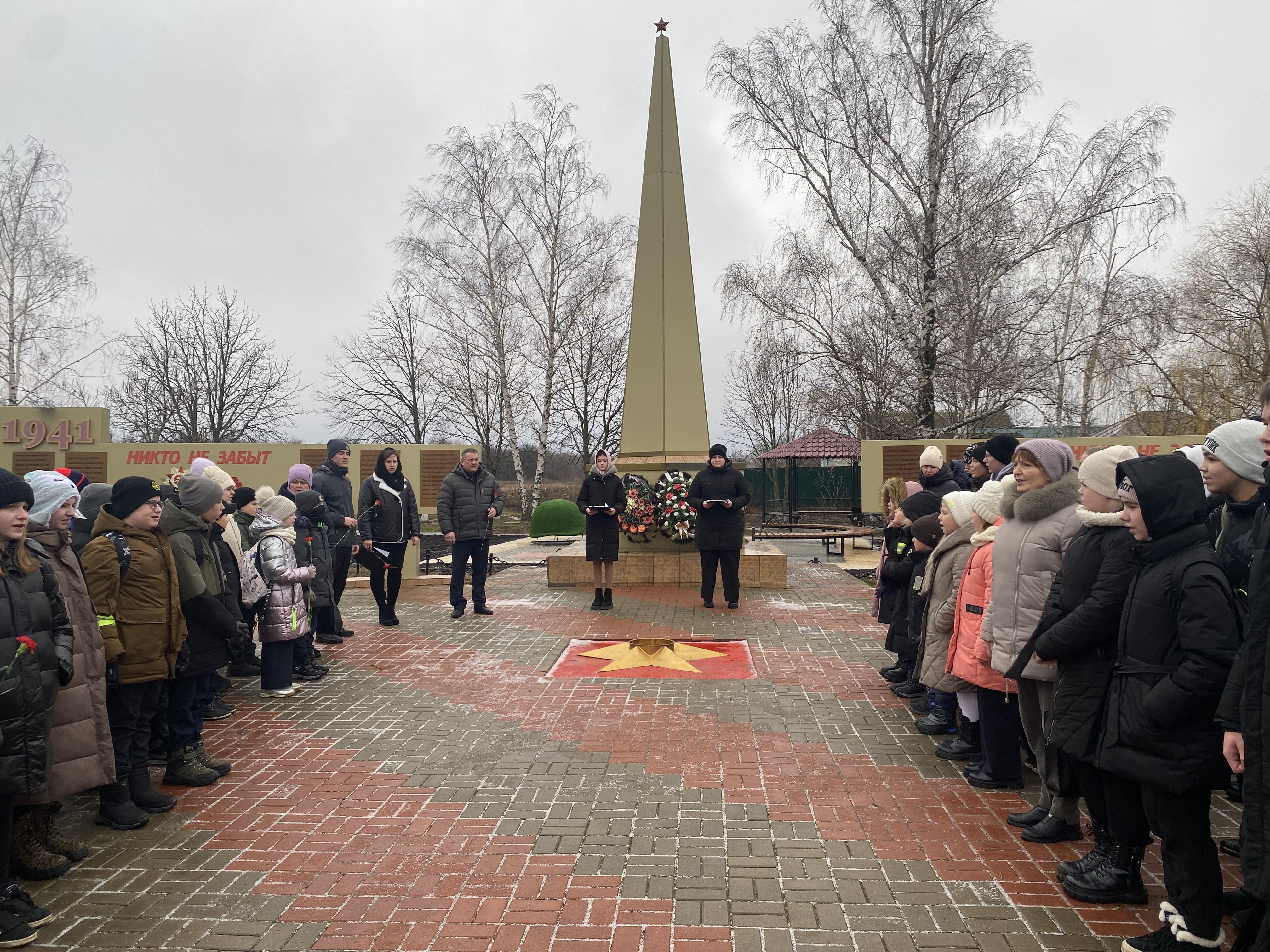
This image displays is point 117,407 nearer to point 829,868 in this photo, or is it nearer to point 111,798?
point 111,798

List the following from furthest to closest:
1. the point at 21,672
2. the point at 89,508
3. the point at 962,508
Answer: the point at 962,508
the point at 89,508
the point at 21,672

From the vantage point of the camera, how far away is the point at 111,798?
3.81m

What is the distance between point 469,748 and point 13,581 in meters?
2.63

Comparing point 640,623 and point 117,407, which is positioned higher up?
point 117,407

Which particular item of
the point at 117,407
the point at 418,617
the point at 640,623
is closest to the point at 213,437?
the point at 117,407

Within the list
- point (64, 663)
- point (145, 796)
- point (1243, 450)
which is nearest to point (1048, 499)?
point (1243, 450)

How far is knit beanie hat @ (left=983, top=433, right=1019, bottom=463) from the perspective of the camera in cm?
589

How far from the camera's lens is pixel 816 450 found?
2327 cm

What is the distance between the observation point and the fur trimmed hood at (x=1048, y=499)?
3.67 meters

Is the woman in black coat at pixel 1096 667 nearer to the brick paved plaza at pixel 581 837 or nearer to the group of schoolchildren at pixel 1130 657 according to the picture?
the group of schoolchildren at pixel 1130 657

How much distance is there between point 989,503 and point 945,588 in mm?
668

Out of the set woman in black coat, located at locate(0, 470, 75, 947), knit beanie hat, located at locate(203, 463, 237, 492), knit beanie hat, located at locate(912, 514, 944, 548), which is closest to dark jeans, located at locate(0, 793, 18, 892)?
woman in black coat, located at locate(0, 470, 75, 947)

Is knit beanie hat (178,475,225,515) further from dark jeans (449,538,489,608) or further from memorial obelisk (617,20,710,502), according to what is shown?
memorial obelisk (617,20,710,502)

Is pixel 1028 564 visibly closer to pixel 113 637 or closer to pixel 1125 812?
pixel 1125 812
